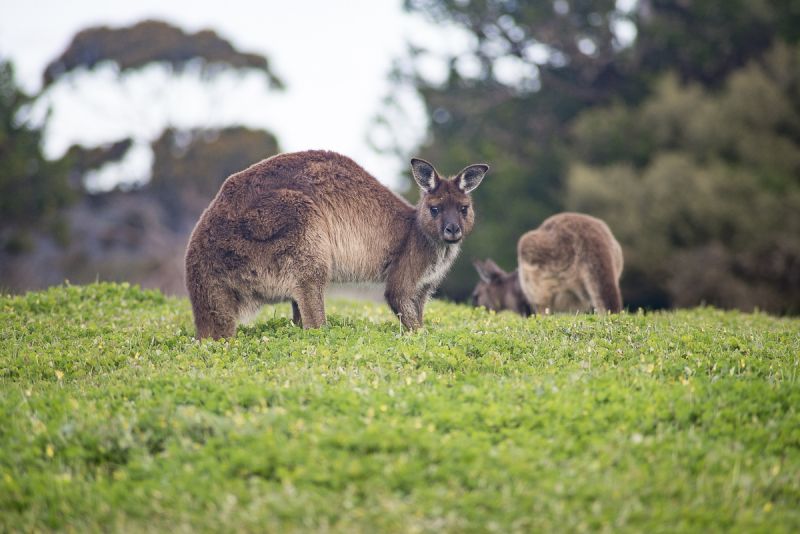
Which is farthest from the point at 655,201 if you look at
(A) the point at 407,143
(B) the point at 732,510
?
(B) the point at 732,510

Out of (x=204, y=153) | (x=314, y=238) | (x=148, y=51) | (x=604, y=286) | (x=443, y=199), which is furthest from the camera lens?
(x=204, y=153)

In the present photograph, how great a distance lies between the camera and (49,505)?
20.3ft

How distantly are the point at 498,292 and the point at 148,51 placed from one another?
91.8ft

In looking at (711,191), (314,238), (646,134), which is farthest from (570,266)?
(646,134)

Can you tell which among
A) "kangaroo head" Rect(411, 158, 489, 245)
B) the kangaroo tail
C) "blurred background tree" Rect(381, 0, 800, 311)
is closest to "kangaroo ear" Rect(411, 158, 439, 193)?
"kangaroo head" Rect(411, 158, 489, 245)

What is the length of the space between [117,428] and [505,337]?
14.3 feet

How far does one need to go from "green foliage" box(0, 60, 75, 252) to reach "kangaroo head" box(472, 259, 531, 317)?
881 inches

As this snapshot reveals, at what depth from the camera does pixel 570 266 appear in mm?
13672

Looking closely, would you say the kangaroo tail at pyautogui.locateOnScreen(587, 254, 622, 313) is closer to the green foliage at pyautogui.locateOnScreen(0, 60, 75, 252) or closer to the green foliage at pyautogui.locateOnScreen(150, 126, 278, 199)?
the green foliage at pyautogui.locateOnScreen(0, 60, 75, 252)

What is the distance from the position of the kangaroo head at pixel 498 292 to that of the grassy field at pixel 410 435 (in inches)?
215

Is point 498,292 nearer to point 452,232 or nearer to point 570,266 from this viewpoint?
point 570,266

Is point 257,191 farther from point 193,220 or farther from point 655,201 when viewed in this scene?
point 193,220

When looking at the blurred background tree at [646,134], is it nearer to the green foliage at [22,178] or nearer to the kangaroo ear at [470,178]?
the green foliage at [22,178]

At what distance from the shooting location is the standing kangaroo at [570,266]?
43.2ft
